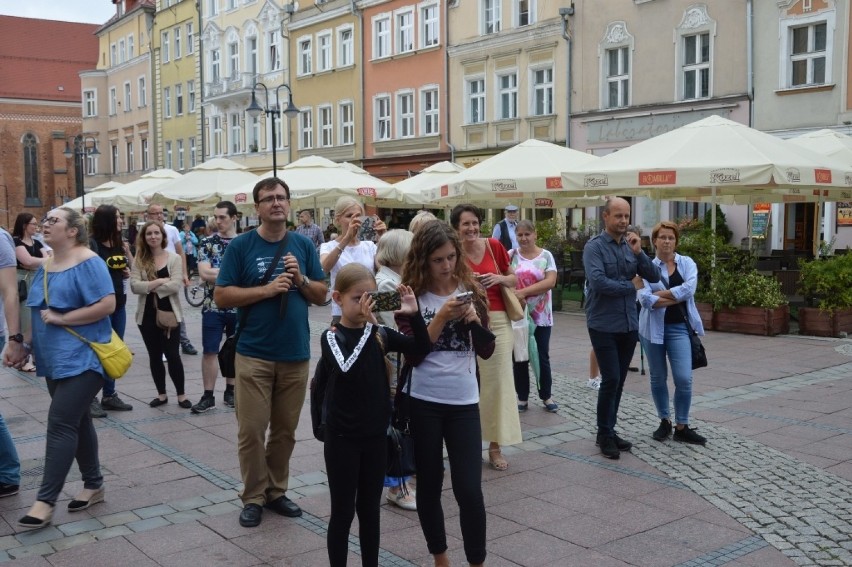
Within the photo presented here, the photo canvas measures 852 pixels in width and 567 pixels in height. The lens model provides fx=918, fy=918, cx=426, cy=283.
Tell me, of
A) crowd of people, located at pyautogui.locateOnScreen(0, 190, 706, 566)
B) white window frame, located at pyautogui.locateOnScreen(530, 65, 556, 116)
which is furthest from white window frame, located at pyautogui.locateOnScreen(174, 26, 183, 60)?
crowd of people, located at pyautogui.locateOnScreen(0, 190, 706, 566)

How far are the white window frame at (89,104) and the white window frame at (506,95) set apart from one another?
40615 millimetres

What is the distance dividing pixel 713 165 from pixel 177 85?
44.0 metres

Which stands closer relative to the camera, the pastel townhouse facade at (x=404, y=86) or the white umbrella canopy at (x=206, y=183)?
the white umbrella canopy at (x=206, y=183)

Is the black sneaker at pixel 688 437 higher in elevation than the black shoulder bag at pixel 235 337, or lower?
lower

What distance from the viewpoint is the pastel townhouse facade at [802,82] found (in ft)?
70.7

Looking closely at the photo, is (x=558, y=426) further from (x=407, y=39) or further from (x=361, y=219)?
(x=407, y=39)

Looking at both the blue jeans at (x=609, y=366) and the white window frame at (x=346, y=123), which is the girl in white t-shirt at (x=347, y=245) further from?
the white window frame at (x=346, y=123)

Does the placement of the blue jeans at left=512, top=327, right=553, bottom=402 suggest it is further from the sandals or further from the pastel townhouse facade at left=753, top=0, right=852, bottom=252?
the pastel townhouse facade at left=753, top=0, right=852, bottom=252

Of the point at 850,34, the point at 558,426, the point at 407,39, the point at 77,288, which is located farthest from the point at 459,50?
the point at 77,288

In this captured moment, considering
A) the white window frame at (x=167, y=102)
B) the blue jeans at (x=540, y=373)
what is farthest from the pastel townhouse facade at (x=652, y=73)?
the white window frame at (x=167, y=102)

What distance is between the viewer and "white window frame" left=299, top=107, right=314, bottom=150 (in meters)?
40.0

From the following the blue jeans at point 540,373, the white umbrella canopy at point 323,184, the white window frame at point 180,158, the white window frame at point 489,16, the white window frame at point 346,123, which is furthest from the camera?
the white window frame at point 180,158

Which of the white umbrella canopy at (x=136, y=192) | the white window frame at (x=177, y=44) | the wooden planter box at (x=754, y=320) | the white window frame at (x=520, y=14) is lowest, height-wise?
the wooden planter box at (x=754, y=320)

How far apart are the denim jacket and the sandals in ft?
5.18
